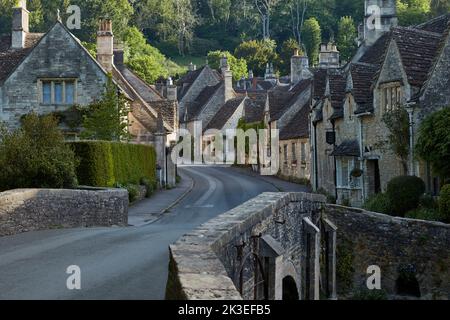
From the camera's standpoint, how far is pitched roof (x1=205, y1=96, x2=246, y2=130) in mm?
69625

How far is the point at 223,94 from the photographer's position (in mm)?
79125

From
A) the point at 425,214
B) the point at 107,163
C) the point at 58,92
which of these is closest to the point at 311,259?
the point at 425,214

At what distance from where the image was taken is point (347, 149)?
3253cm

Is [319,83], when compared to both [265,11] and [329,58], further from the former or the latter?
[265,11]

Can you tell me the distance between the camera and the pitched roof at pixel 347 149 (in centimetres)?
3197

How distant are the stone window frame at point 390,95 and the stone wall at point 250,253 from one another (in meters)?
7.85

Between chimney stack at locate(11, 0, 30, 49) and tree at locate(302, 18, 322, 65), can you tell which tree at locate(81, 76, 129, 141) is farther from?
tree at locate(302, 18, 322, 65)

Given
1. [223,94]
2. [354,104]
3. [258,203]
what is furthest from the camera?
[223,94]

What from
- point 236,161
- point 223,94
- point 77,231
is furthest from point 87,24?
point 77,231

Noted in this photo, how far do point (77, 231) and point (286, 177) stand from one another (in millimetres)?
30864

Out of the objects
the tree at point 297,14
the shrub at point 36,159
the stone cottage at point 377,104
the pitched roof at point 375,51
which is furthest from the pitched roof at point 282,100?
the tree at point 297,14

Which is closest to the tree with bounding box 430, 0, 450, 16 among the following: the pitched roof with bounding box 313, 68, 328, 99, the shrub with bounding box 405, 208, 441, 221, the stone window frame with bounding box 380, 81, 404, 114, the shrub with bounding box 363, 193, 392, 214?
the pitched roof with bounding box 313, 68, 328, 99

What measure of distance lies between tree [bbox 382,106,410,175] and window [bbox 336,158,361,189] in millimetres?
3741

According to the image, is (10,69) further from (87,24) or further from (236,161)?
(87,24)
